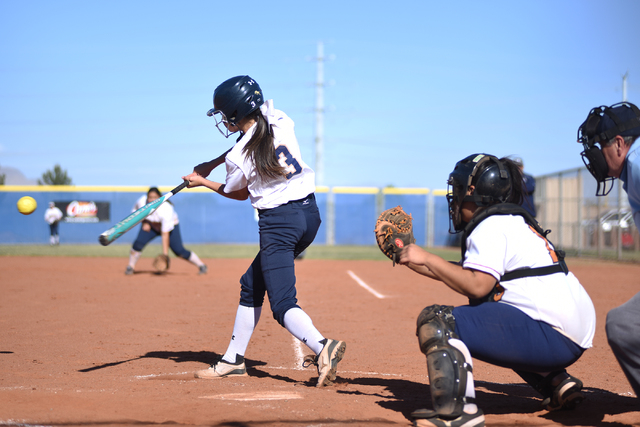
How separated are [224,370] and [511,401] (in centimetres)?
211

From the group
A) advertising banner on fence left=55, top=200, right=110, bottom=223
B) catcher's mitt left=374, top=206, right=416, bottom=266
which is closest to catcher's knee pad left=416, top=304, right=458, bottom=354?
catcher's mitt left=374, top=206, right=416, bottom=266

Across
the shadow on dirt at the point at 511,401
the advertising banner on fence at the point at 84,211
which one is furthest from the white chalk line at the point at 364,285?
the advertising banner on fence at the point at 84,211

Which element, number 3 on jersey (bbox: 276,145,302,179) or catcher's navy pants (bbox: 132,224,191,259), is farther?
catcher's navy pants (bbox: 132,224,191,259)

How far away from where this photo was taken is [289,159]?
Result: 396cm

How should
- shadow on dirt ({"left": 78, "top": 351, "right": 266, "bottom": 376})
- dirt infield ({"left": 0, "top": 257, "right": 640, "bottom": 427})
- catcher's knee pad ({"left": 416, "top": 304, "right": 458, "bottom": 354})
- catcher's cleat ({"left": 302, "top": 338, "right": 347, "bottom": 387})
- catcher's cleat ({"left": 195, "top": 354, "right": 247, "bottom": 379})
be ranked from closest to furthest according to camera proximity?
catcher's knee pad ({"left": 416, "top": 304, "right": 458, "bottom": 354}) < dirt infield ({"left": 0, "top": 257, "right": 640, "bottom": 427}) < catcher's cleat ({"left": 302, "top": 338, "right": 347, "bottom": 387}) < catcher's cleat ({"left": 195, "top": 354, "right": 247, "bottom": 379}) < shadow on dirt ({"left": 78, "top": 351, "right": 266, "bottom": 376})

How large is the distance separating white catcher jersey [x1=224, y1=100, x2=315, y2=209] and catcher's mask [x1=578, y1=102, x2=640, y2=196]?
1.88 metres

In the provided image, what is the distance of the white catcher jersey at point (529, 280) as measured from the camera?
110 inches

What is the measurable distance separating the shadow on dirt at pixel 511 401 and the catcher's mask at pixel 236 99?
2.12 m

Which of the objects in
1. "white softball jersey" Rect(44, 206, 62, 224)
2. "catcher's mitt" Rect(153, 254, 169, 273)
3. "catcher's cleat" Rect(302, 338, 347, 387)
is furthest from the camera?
"white softball jersey" Rect(44, 206, 62, 224)

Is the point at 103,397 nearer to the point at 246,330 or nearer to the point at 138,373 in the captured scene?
the point at 138,373

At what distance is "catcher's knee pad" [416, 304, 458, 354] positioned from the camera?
2.89 metres

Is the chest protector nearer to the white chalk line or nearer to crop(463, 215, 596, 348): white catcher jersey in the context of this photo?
crop(463, 215, 596, 348): white catcher jersey

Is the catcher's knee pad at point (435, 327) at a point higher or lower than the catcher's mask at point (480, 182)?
lower

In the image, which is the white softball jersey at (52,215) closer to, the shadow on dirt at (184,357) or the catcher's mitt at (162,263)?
the catcher's mitt at (162,263)
